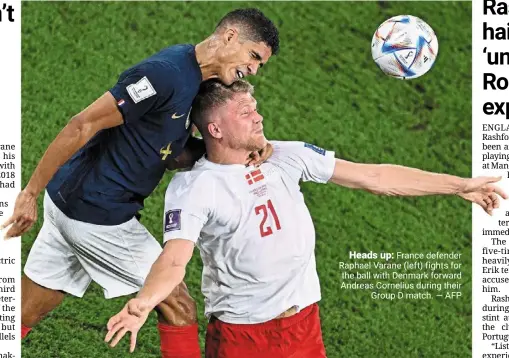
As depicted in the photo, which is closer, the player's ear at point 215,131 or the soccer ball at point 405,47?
the player's ear at point 215,131

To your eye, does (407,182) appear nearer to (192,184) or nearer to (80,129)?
(192,184)

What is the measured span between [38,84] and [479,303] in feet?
12.1

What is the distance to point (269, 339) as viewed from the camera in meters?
5.99

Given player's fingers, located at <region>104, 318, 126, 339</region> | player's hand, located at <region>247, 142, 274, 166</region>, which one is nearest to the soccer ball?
player's hand, located at <region>247, 142, 274, 166</region>

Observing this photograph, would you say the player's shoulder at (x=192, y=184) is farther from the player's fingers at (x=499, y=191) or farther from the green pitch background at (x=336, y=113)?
the green pitch background at (x=336, y=113)

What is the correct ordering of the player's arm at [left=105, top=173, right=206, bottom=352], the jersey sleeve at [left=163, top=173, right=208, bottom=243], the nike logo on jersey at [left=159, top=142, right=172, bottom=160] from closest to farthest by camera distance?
the player's arm at [left=105, top=173, right=206, bottom=352] → the jersey sleeve at [left=163, top=173, right=208, bottom=243] → the nike logo on jersey at [left=159, top=142, right=172, bottom=160]

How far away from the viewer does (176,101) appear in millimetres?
5906

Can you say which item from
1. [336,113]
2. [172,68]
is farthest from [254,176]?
[336,113]

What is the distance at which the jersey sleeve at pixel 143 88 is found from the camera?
19.1ft

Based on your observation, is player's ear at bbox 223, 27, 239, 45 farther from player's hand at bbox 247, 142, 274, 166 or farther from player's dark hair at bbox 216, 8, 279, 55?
player's hand at bbox 247, 142, 274, 166

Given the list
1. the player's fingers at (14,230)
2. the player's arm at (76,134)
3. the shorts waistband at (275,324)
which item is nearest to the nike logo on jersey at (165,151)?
the player's arm at (76,134)

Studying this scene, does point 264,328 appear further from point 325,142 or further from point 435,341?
point 325,142

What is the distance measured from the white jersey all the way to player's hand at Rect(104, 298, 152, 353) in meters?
0.64

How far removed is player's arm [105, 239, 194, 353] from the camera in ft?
17.2
